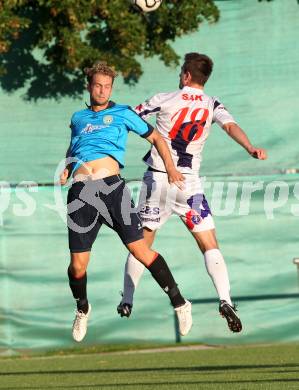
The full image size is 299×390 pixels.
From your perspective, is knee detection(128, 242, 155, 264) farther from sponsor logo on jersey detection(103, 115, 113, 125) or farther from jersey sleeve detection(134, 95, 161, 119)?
jersey sleeve detection(134, 95, 161, 119)

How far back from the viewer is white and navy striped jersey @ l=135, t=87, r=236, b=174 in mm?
10047

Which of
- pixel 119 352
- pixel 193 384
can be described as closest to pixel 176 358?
pixel 119 352

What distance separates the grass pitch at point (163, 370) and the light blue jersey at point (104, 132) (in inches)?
74.8

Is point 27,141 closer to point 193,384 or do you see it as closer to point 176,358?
point 176,358

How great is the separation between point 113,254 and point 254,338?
215 cm

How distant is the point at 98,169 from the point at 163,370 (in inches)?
119

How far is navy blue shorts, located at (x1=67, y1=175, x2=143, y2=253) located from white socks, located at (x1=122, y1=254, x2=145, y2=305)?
74cm

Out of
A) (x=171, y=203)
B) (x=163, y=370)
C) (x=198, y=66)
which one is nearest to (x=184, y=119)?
(x=198, y=66)

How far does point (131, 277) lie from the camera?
32.8 ft

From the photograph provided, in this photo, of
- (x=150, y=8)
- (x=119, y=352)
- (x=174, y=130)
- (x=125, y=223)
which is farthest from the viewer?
(x=119, y=352)

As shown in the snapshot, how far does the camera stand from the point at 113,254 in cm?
1505

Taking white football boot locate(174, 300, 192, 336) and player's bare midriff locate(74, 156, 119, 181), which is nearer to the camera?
player's bare midriff locate(74, 156, 119, 181)

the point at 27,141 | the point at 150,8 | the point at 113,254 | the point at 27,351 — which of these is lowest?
the point at 27,351

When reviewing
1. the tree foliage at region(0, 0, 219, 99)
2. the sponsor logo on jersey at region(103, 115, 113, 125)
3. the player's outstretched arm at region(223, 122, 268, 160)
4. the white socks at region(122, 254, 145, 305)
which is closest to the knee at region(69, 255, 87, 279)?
the white socks at region(122, 254, 145, 305)
